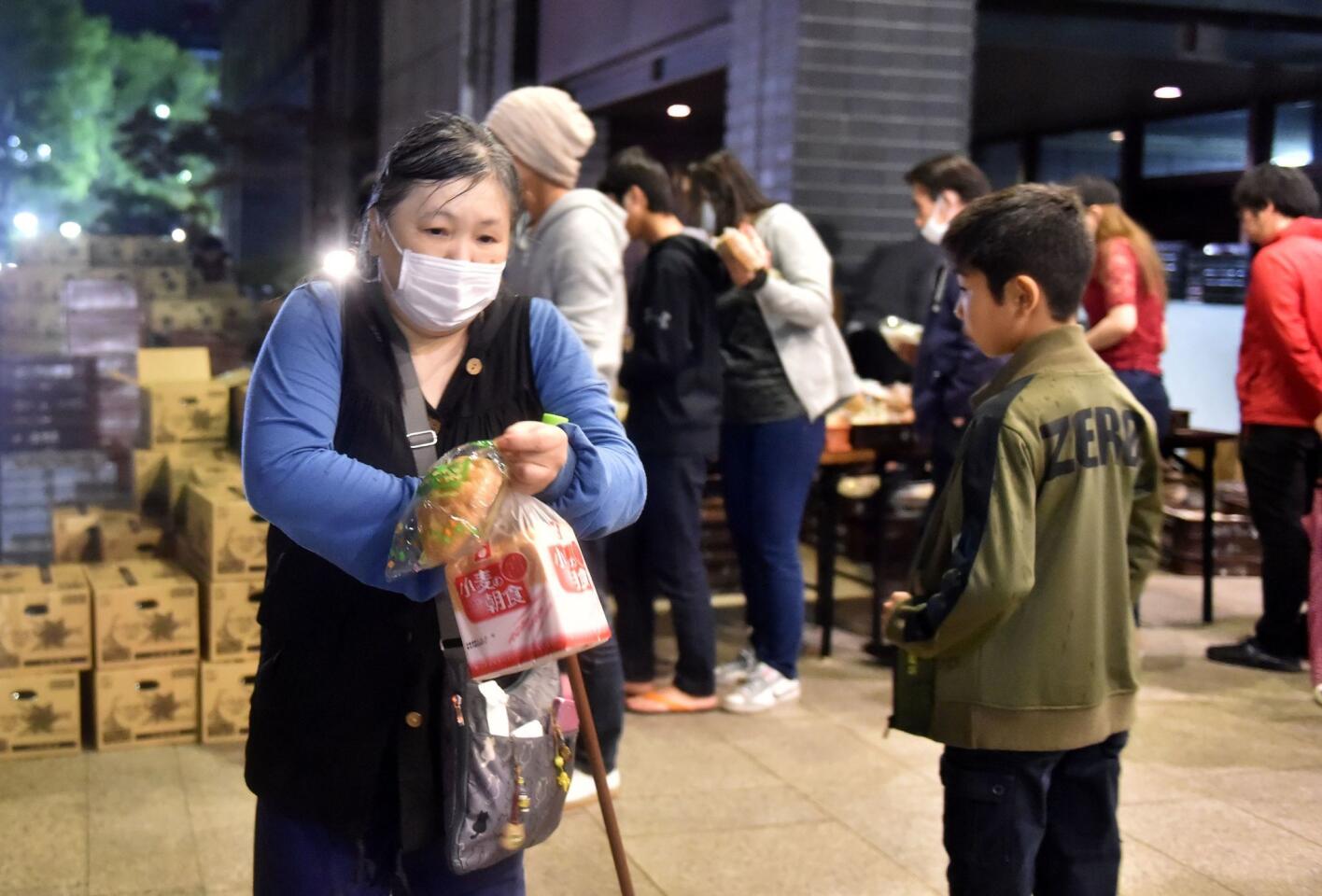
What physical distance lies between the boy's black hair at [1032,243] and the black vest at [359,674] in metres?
1.05

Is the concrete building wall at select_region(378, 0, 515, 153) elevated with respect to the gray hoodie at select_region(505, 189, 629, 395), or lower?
elevated

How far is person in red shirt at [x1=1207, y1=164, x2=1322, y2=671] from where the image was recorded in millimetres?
5137

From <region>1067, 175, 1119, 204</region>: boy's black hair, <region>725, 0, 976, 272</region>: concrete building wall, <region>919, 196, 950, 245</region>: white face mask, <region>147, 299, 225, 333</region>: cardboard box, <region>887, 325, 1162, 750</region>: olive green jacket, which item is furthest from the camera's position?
<region>147, 299, 225, 333</region>: cardboard box

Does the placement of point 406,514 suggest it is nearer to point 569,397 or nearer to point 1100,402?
point 569,397

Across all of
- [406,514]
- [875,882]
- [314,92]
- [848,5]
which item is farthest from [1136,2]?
[406,514]

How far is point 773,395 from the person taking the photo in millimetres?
4656

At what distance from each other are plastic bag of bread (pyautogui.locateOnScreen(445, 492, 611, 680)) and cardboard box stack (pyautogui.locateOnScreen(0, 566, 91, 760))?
297 cm

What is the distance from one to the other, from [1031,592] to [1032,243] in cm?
59

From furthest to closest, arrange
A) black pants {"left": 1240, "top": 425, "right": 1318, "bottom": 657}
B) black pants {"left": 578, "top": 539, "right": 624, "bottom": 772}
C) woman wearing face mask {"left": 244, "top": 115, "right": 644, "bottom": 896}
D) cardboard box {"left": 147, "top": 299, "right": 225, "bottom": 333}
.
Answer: cardboard box {"left": 147, "top": 299, "right": 225, "bottom": 333}
black pants {"left": 1240, "top": 425, "right": 1318, "bottom": 657}
black pants {"left": 578, "top": 539, "right": 624, "bottom": 772}
woman wearing face mask {"left": 244, "top": 115, "right": 644, "bottom": 896}

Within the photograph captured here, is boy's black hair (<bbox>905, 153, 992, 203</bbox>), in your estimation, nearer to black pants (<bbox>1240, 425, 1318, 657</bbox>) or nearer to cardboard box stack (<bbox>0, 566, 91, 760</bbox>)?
black pants (<bbox>1240, 425, 1318, 657</bbox>)

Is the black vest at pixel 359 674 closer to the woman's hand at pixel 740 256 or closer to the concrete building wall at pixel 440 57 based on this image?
the woman's hand at pixel 740 256

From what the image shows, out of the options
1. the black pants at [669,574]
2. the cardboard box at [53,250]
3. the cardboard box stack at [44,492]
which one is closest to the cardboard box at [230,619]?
the cardboard box stack at [44,492]

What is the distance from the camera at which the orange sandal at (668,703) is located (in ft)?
15.5

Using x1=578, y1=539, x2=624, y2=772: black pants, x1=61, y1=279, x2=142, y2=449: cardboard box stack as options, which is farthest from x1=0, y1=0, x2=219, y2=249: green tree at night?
x1=578, y1=539, x2=624, y2=772: black pants
